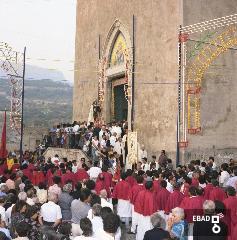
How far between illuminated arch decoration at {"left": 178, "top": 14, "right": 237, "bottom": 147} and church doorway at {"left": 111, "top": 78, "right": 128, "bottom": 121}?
7200 mm

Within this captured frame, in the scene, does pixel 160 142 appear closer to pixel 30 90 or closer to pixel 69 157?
pixel 69 157

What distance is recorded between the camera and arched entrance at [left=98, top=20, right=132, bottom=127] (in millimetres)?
27203

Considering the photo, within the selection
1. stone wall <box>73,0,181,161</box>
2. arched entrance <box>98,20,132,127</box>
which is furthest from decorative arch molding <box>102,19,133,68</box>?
stone wall <box>73,0,181,161</box>

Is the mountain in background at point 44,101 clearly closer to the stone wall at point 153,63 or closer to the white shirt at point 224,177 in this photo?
the stone wall at point 153,63

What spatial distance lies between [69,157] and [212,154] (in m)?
7.40

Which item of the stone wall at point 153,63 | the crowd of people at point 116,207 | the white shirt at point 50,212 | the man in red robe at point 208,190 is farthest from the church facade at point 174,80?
the white shirt at point 50,212

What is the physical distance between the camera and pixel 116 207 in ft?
48.3

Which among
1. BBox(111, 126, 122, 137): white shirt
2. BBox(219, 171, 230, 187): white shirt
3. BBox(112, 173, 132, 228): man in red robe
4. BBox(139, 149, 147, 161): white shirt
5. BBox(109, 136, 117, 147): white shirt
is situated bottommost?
BBox(112, 173, 132, 228): man in red robe

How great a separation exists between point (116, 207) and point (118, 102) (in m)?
14.6

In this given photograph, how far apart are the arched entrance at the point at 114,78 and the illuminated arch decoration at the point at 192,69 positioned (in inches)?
230

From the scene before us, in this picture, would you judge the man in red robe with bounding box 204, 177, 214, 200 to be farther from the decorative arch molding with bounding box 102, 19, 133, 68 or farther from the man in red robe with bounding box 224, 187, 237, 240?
the decorative arch molding with bounding box 102, 19, 133, 68

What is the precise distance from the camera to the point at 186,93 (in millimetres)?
21484

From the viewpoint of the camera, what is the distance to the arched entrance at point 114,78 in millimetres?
27203

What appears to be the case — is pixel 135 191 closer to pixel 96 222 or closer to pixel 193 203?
pixel 193 203
